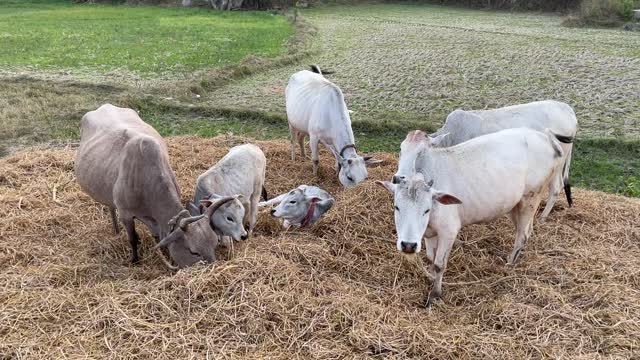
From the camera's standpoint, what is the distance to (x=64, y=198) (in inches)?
302

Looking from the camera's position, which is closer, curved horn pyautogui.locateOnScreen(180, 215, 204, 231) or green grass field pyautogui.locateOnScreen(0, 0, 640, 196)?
curved horn pyautogui.locateOnScreen(180, 215, 204, 231)

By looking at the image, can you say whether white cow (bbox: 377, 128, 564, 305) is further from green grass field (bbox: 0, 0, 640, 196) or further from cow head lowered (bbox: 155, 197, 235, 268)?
green grass field (bbox: 0, 0, 640, 196)

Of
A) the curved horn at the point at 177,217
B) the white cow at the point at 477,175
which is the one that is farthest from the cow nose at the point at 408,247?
the curved horn at the point at 177,217

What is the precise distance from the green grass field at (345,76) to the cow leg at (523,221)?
3059 mm

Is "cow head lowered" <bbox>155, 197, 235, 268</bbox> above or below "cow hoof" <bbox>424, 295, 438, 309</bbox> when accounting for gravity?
above

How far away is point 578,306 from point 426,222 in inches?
70.7

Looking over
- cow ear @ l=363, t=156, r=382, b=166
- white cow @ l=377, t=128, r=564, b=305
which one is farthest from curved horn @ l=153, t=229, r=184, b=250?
cow ear @ l=363, t=156, r=382, b=166

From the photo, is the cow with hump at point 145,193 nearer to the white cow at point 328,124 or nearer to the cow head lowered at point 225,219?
the cow head lowered at point 225,219

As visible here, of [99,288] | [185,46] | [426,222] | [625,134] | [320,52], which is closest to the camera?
[426,222]

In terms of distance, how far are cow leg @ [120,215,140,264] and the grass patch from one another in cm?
1188

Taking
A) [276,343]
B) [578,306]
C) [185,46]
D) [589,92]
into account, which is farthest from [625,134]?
[185,46]

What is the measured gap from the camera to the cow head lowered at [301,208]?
6926 mm

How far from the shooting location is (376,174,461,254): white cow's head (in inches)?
185

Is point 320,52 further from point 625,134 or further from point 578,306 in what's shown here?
point 578,306
